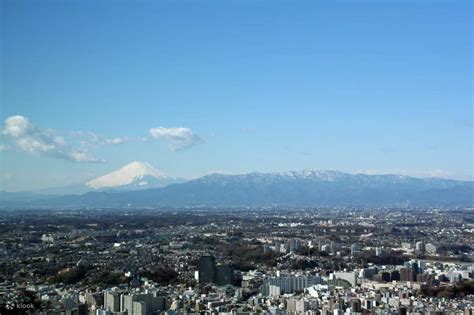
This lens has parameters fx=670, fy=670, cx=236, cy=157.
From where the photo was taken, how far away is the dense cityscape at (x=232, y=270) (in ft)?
33.2

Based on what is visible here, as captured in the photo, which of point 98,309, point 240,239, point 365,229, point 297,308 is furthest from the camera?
point 365,229

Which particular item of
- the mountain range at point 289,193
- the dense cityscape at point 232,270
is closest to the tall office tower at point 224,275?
the dense cityscape at point 232,270

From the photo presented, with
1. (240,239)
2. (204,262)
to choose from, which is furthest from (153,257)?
(240,239)

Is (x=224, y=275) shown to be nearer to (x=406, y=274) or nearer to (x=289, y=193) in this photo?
(x=406, y=274)

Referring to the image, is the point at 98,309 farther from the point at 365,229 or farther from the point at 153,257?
the point at 365,229

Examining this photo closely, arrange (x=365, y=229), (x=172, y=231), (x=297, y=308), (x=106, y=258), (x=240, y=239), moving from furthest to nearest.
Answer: (x=365, y=229) → (x=172, y=231) → (x=240, y=239) → (x=106, y=258) → (x=297, y=308)

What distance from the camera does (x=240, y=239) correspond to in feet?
75.3

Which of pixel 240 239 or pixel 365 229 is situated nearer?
pixel 240 239

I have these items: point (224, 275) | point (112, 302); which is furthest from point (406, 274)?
point (112, 302)

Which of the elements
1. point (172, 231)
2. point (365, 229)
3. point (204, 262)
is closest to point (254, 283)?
point (204, 262)

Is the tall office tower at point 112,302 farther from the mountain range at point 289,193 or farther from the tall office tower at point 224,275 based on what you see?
the mountain range at point 289,193

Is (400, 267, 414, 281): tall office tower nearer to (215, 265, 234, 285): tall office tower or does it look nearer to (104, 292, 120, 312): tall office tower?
(215, 265, 234, 285): tall office tower

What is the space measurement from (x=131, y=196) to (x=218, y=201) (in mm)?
9222

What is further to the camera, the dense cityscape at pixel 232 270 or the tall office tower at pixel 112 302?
the dense cityscape at pixel 232 270
